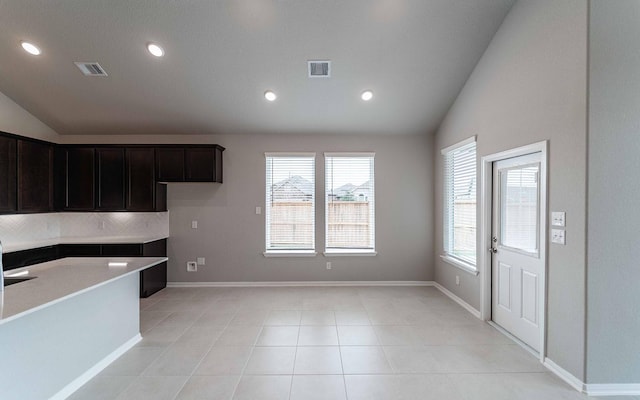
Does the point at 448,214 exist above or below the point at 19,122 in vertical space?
below

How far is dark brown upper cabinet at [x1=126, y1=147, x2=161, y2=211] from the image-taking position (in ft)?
15.6

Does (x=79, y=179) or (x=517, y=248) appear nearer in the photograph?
(x=517, y=248)

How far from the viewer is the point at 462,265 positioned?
4.19 meters

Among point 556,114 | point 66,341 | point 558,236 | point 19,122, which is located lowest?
point 66,341

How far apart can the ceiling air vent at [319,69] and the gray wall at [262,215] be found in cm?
135

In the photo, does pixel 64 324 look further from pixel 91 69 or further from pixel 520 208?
pixel 520 208

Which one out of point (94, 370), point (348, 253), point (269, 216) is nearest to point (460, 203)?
point (348, 253)

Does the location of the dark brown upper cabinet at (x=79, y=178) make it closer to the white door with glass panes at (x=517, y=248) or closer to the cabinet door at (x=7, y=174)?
the cabinet door at (x=7, y=174)

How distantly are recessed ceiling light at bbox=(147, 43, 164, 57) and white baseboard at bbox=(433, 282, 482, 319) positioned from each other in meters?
5.01

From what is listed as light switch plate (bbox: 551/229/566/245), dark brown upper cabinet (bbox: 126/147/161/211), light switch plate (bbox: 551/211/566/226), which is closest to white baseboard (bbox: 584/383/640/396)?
light switch plate (bbox: 551/229/566/245)

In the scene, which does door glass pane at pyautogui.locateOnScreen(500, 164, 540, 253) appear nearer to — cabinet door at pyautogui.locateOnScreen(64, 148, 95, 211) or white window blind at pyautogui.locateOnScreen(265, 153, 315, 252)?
white window blind at pyautogui.locateOnScreen(265, 153, 315, 252)

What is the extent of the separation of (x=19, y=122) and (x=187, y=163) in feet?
8.05

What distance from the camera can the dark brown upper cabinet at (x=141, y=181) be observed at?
15.6 feet

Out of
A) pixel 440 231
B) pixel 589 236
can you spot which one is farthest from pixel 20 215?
pixel 589 236
